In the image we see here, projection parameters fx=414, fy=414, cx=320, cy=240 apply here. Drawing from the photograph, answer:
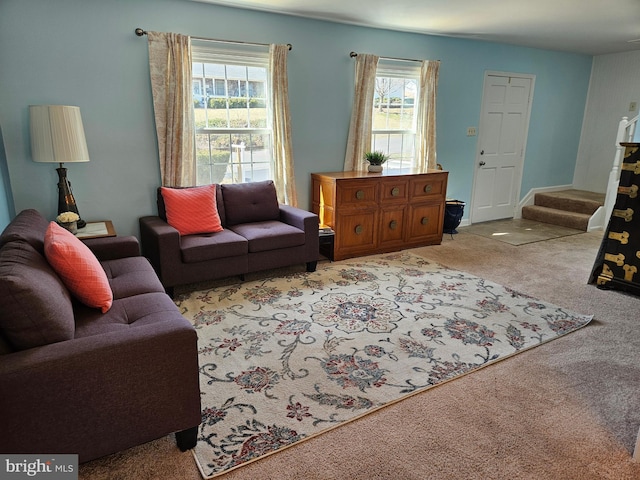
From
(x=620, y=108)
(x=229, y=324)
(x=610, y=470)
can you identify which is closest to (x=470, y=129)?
(x=620, y=108)

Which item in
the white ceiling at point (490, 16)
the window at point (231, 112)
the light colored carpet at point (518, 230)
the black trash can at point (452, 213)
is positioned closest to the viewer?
the white ceiling at point (490, 16)

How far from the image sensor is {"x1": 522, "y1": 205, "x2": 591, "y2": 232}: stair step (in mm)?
5828

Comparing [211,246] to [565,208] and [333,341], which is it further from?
[565,208]

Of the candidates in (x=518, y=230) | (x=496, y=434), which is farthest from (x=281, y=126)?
(x=518, y=230)

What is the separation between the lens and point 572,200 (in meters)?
6.16

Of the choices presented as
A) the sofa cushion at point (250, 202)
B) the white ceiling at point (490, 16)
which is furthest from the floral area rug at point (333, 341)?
the white ceiling at point (490, 16)

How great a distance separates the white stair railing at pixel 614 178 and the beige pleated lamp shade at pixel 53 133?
586 centimetres

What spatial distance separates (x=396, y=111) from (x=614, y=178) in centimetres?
305

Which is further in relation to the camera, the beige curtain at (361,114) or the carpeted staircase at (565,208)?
the carpeted staircase at (565,208)

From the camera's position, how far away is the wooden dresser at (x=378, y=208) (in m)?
4.24

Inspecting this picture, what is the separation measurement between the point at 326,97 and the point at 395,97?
1.02 metres

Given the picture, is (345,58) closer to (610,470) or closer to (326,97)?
(326,97)

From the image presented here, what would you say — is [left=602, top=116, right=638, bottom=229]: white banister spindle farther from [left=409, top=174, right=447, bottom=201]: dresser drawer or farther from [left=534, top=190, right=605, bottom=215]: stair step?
[left=409, top=174, right=447, bottom=201]: dresser drawer

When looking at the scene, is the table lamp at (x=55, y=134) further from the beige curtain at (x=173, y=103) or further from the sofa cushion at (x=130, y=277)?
the sofa cushion at (x=130, y=277)
